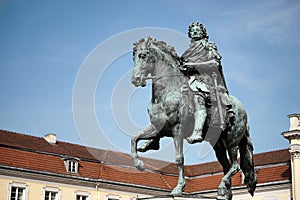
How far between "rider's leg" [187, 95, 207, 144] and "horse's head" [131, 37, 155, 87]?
0.99m

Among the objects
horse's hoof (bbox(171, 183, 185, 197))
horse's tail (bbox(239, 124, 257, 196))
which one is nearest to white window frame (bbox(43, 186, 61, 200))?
horse's tail (bbox(239, 124, 257, 196))

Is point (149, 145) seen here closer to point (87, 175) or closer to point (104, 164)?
point (87, 175)

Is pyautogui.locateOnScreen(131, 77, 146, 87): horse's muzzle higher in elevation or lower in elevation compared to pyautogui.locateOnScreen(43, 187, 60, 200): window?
lower

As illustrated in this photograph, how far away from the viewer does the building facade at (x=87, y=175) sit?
43.4 m

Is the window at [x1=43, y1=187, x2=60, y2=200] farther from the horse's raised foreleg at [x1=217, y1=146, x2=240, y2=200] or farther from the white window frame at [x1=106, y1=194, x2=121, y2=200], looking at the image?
the horse's raised foreleg at [x1=217, y1=146, x2=240, y2=200]

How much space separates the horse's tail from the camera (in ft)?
38.9

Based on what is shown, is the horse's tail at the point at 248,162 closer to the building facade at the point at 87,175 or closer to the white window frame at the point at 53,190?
the building facade at the point at 87,175

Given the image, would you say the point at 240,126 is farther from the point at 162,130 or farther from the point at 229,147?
the point at 162,130

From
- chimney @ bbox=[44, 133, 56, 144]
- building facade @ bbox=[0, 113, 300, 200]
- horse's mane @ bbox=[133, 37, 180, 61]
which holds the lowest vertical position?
horse's mane @ bbox=[133, 37, 180, 61]

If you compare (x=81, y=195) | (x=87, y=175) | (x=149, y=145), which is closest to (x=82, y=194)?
(x=81, y=195)

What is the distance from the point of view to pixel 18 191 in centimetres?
4306

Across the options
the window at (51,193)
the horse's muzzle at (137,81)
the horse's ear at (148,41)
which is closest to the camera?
the horse's muzzle at (137,81)

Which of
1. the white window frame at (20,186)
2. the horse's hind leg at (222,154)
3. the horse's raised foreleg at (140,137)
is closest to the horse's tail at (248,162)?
the horse's hind leg at (222,154)

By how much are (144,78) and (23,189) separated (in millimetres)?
34665
